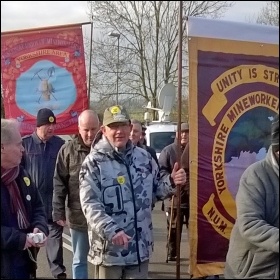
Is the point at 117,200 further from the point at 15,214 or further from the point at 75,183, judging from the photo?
the point at 75,183

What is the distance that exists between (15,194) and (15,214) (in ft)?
0.38

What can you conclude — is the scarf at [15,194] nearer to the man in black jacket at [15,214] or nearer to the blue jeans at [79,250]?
the man in black jacket at [15,214]

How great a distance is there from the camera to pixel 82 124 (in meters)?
5.49

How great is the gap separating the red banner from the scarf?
3100mm

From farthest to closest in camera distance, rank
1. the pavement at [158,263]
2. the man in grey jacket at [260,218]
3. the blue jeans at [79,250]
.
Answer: the pavement at [158,263]
the blue jeans at [79,250]
the man in grey jacket at [260,218]

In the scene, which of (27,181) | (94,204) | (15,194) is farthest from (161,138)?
(15,194)

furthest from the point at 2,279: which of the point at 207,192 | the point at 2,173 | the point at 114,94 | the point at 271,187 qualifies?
the point at 114,94

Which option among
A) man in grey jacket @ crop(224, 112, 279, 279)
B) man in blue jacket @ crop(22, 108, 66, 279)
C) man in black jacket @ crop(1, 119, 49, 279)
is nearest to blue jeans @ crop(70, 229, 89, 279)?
man in blue jacket @ crop(22, 108, 66, 279)

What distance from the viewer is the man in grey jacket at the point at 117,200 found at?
3879 millimetres

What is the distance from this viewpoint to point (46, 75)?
6.69m

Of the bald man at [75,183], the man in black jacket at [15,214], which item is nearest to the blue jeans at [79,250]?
the bald man at [75,183]

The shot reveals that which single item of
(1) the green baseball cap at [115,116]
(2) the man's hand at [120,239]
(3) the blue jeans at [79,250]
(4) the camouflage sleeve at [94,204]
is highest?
(1) the green baseball cap at [115,116]

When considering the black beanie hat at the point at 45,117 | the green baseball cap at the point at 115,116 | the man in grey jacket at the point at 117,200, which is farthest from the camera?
the black beanie hat at the point at 45,117

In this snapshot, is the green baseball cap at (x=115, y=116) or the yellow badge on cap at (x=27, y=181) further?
the green baseball cap at (x=115, y=116)
